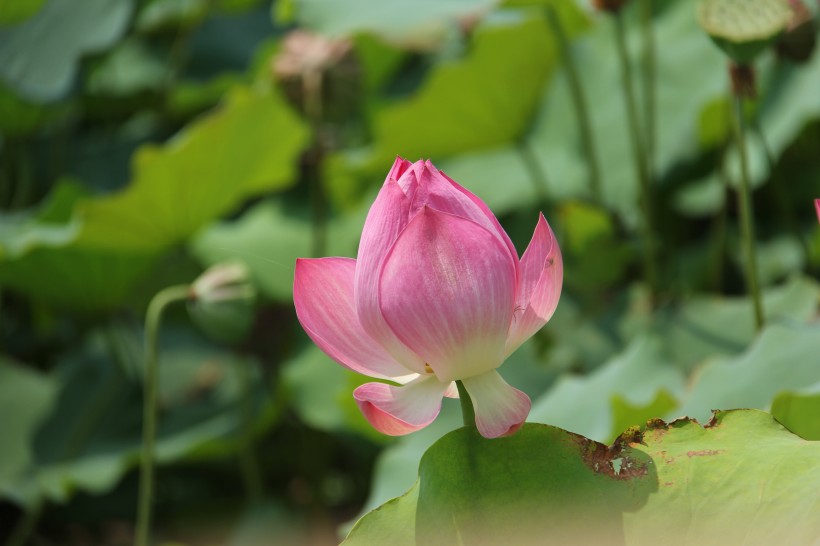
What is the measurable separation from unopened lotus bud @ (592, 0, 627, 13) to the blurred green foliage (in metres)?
0.11

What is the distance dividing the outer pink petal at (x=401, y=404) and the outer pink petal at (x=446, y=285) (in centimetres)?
3

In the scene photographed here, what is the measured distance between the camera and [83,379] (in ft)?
5.09

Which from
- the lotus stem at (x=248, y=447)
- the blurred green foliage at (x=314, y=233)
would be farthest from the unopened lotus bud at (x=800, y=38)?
the lotus stem at (x=248, y=447)

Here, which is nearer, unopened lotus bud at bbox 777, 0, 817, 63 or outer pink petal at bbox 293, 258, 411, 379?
outer pink petal at bbox 293, 258, 411, 379

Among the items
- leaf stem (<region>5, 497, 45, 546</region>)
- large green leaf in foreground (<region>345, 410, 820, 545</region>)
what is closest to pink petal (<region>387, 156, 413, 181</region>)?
large green leaf in foreground (<region>345, 410, 820, 545</region>)

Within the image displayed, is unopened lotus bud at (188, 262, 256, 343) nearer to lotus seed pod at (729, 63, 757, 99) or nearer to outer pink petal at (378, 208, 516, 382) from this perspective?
lotus seed pod at (729, 63, 757, 99)

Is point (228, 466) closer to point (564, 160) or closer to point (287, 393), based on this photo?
point (287, 393)

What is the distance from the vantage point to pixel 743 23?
2.38ft

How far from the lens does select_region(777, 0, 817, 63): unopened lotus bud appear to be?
0.90 m

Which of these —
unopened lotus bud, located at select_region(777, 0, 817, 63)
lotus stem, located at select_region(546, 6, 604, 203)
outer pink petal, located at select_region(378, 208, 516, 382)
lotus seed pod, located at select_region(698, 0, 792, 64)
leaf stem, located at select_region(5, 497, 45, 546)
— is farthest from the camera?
leaf stem, located at select_region(5, 497, 45, 546)

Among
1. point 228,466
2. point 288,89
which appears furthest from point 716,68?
point 228,466

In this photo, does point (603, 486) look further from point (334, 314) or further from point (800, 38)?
point (800, 38)

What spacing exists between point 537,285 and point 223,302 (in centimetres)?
65

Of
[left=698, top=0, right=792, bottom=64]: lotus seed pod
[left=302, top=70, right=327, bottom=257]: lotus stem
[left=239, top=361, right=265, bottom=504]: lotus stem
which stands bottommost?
[left=239, top=361, right=265, bottom=504]: lotus stem
